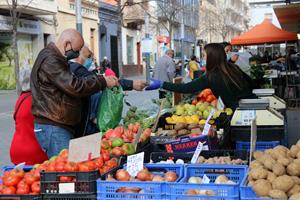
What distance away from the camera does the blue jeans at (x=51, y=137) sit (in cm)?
434

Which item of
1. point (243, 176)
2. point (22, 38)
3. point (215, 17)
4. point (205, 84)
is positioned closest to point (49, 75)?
point (243, 176)

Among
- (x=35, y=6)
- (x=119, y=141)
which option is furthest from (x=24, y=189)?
(x=35, y=6)

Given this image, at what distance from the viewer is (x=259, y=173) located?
2.91 meters

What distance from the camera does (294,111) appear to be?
13.4m

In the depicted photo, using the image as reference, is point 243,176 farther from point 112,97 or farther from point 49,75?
point 112,97

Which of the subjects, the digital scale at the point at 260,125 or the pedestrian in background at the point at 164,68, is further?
the pedestrian in background at the point at 164,68

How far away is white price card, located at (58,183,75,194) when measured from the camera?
3.13 meters

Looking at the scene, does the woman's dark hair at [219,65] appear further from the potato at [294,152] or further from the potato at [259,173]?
the potato at [259,173]

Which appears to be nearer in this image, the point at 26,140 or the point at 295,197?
the point at 295,197

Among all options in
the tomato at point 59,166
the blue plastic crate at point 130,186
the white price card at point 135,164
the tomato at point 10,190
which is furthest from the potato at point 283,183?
the tomato at point 10,190

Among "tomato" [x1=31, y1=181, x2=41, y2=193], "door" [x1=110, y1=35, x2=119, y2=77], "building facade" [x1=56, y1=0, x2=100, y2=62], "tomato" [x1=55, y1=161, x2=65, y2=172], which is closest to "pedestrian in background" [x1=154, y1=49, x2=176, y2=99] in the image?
"tomato" [x1=55, y1=161, x2=65, y2=172]

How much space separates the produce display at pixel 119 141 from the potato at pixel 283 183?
1.45 metres

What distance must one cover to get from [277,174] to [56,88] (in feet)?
6.93

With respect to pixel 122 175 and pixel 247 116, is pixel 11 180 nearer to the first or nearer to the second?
pixel 122 175
